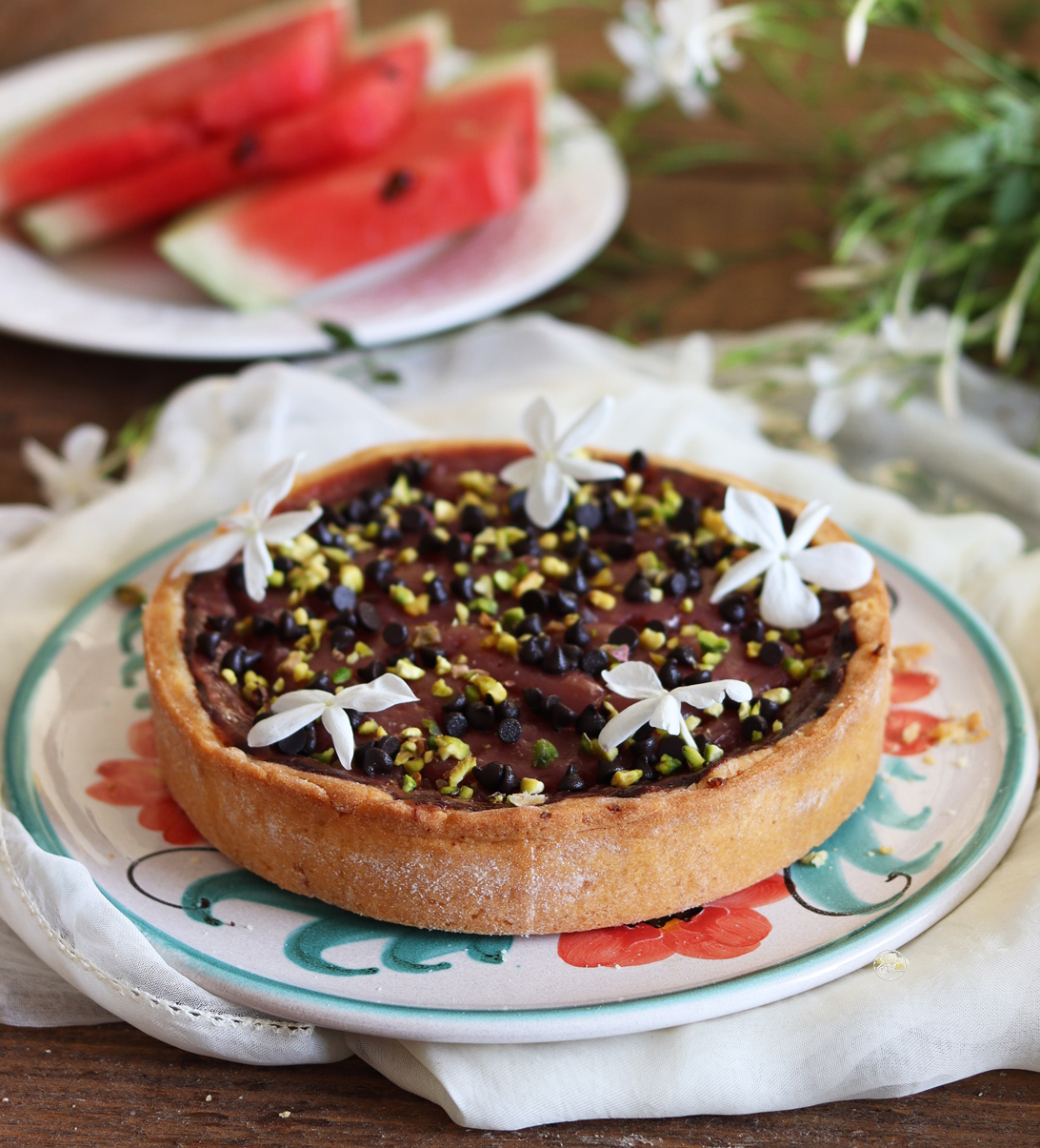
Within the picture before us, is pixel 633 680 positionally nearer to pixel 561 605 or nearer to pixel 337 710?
pixel 561 605

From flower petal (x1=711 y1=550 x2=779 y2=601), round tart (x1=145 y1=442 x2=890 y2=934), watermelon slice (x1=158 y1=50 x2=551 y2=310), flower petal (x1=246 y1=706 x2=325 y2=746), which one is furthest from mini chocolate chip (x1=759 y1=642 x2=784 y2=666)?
watermelon slice (x1=158 y1=50 x2=551 y2=310)

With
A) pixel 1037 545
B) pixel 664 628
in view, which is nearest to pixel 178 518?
pixel 664 628

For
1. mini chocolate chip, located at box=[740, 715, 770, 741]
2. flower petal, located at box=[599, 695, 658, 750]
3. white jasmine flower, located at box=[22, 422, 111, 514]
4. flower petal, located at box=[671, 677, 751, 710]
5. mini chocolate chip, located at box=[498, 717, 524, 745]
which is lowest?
white jasmine flower, located at box=[22, 422, 111, 514]

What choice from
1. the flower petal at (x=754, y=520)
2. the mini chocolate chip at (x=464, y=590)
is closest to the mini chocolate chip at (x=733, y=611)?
the flower petal at (x=754, y=520)

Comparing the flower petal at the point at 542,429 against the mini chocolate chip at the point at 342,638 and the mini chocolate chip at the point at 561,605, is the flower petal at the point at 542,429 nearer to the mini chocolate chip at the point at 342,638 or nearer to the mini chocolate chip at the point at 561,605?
the mini chocolate chip at the point at 561,605

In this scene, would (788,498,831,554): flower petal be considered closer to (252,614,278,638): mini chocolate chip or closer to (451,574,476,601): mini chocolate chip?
(451,574,476,601): mini chocolate chip

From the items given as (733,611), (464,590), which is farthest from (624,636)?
(464,590)
